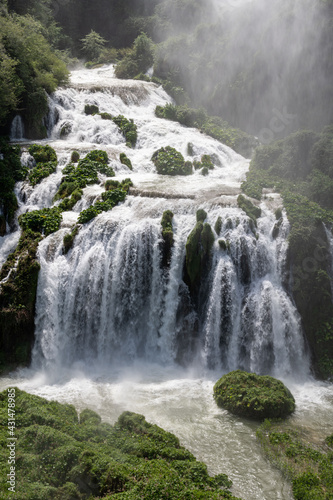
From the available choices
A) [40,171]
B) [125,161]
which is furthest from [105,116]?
[40,171]

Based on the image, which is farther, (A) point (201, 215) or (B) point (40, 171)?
(B) point (40, 171)

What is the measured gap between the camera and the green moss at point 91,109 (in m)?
26.6

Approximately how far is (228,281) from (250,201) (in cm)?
408

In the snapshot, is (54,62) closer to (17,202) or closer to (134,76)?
(134,76)

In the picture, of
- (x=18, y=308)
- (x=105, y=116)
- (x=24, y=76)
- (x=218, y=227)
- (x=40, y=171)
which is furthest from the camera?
(x=105, y=116)

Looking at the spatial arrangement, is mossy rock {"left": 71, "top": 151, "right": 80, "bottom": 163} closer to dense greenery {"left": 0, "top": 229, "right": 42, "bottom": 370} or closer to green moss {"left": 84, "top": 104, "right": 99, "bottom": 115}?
green moss {"left": 84, "top": 104, "right": 99, "bottom": 115}

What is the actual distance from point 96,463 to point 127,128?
21513mm

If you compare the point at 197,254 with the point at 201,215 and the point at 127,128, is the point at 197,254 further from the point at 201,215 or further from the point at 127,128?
the point at 127,128

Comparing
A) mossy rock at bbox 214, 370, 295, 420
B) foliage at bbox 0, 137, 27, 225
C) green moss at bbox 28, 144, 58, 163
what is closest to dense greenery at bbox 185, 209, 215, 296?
mossy rock at bbox 214, 370, 295, 420

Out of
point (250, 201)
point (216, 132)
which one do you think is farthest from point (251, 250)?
point (216, 132)

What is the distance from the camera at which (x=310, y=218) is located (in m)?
15.2

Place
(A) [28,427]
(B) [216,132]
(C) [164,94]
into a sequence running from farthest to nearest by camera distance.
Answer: (C) [164,94] → (B) [216,132] → (A) [28,427]

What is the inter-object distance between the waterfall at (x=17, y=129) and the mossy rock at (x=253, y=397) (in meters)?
19.7

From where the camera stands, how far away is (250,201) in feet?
54.1
